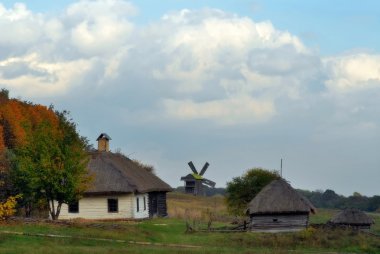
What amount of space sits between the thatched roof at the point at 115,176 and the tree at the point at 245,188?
620 cm

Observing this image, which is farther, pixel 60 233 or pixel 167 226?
pixel 167 226

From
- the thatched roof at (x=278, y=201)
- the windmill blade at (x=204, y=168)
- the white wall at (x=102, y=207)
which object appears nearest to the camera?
the thatched roof at (x=278, y=201)

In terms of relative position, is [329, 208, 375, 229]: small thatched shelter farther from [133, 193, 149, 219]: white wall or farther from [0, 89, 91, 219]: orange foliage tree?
[0, 89, 91, 219]: orange foliage tree

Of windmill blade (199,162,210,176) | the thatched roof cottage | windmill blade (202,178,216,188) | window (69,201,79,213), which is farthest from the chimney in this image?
windmill blade (202,178,216,188)

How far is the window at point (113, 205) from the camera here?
54.7m

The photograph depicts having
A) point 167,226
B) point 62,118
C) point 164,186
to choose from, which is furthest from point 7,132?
point 167,226

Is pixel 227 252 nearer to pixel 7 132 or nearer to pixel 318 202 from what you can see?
pixel 7 132

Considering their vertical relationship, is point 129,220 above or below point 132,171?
below

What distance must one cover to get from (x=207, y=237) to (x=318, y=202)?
9586 cm

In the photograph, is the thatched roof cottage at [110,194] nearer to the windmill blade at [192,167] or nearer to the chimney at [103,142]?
the chimney at [103,142]

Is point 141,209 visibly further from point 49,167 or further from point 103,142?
point 49,167

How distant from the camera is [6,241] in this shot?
115ft

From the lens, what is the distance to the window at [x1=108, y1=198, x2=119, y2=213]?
2153 inches

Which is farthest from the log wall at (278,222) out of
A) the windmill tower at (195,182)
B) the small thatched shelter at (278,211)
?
the windmill tower at (195,182)
